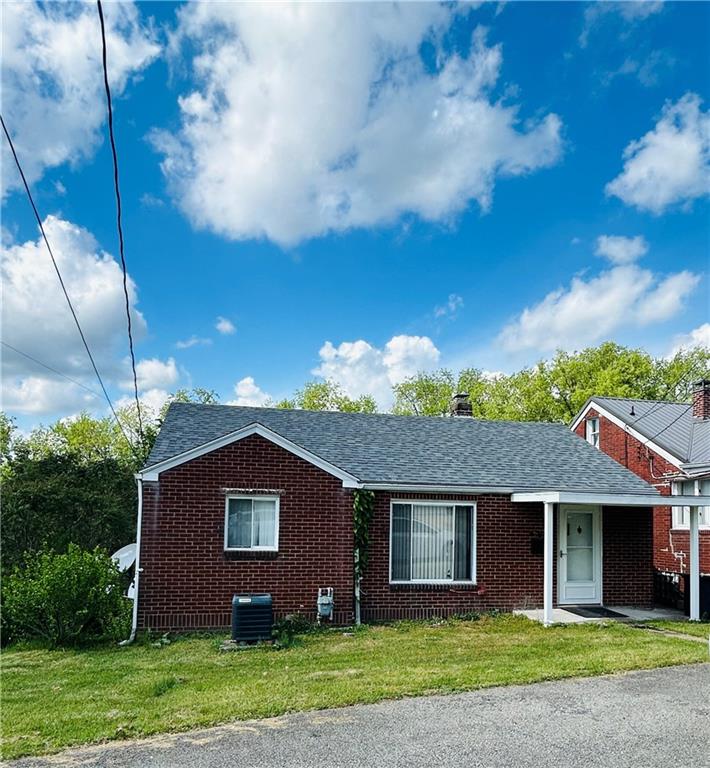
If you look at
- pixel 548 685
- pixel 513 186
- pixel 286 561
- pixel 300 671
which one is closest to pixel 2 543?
pixel 286 561

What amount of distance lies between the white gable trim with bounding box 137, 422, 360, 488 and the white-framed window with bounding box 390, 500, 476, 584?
130 cm

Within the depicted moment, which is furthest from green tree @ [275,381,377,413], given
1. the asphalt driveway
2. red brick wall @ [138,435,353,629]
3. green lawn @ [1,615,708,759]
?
the asphalt driveway

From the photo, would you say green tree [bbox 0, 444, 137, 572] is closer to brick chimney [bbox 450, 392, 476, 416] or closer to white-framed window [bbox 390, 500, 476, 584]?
white-framed window [bbox 390, 500, 476, 584]

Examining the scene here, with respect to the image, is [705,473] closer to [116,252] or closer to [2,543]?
[116,252]

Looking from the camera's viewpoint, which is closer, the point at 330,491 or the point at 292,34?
the point at 292,34

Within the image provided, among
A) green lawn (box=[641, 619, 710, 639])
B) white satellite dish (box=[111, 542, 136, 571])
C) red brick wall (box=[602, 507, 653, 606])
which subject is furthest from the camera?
red brick wall (box=[602, 507, 653, 606])

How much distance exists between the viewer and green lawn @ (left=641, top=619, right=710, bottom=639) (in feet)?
35.9

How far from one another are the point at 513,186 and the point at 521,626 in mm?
11753

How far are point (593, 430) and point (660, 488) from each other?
4.41 metres

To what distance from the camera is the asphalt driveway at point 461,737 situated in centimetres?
516

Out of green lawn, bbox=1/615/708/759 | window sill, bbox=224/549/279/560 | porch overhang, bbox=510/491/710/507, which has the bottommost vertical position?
green lawn, bbox=1/615/708/759

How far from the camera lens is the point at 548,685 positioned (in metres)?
7.39

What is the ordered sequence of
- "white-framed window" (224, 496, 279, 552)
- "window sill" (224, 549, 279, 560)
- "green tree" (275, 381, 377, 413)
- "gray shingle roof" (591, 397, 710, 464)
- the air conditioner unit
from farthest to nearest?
"green tree" (275, 381, 377, 413), "gray shingle roof" (591, 397, 710, 464), "white-framed window" (224, 496, 279, 552), "window sill" (224, 549, 279, 560), the air conditioner unit

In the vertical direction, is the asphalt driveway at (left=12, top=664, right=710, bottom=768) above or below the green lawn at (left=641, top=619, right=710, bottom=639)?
above
